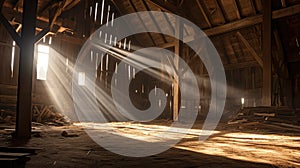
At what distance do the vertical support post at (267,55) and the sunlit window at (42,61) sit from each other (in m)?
10.1

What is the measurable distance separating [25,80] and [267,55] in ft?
27.3

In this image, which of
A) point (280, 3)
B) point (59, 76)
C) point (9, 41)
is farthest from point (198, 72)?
point (9, 41)

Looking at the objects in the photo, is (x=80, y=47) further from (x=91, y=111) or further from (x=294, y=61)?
(x=294, y=61)

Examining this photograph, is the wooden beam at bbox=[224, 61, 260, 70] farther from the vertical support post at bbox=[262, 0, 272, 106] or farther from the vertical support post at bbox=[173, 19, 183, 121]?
the vertical support post at bbox=[262, 0, 272, 106]

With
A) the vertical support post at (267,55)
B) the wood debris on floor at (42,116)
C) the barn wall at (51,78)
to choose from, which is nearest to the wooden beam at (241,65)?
the vertical support post at (267,55)

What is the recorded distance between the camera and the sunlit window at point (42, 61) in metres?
12.8

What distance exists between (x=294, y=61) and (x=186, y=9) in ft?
20.1

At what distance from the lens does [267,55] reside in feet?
31.9

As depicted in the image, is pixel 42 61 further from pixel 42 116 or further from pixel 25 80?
pixel 25 80

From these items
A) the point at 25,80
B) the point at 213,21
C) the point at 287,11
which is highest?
the point at 213,21

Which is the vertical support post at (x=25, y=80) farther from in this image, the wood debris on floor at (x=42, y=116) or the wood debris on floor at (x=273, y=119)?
the wood debris on floor at (x=273, y=119)

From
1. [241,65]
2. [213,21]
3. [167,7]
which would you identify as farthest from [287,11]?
[241,65]

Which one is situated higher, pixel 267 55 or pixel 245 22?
pixel 245 22

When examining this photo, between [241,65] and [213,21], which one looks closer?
[213,21]
